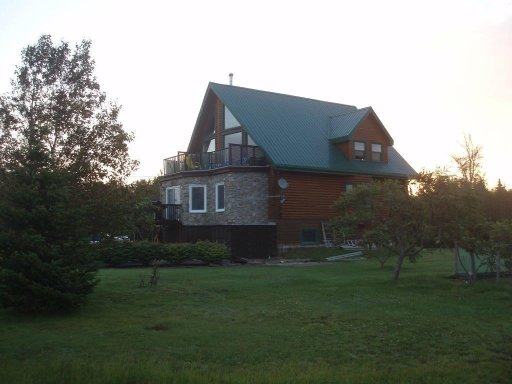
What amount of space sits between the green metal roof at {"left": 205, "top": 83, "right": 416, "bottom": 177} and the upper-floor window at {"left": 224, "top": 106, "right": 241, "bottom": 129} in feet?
2.55

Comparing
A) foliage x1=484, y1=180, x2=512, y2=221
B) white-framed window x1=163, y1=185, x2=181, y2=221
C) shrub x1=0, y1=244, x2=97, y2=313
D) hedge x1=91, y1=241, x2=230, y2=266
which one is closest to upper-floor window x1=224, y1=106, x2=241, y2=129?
white-framed window x1=163, y1=185, x2=181, y2=221

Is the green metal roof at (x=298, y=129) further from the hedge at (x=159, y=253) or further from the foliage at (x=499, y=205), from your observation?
the hedge at (x=159, y=253)

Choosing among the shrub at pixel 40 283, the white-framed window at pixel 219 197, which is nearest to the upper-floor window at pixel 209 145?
the white-framed window at pixel 219 197

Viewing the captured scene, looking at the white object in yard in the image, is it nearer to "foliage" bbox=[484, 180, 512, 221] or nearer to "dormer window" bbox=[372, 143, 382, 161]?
"foliage" bbox=[484, 180, 512, 221]

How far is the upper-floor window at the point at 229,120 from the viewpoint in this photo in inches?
1407

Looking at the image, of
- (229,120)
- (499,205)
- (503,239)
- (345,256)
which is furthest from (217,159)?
(503,239)

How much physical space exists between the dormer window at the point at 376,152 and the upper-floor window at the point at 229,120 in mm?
9227

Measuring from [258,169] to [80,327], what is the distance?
2286 centimetres

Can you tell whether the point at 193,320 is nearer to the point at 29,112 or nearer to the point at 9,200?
the point at 9,200

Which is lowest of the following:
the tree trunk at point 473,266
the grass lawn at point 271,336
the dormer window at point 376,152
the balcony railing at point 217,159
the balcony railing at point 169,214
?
the grass lawn at point 271,336

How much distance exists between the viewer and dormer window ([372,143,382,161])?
1516 inches

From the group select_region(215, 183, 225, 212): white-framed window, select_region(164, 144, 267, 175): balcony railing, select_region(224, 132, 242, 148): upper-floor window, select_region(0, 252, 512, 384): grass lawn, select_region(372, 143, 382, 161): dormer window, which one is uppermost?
select_region(224, 132, 242, 148): upper-floor window

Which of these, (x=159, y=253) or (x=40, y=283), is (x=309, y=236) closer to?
(x=159, y=253)

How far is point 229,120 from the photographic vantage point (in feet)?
119
